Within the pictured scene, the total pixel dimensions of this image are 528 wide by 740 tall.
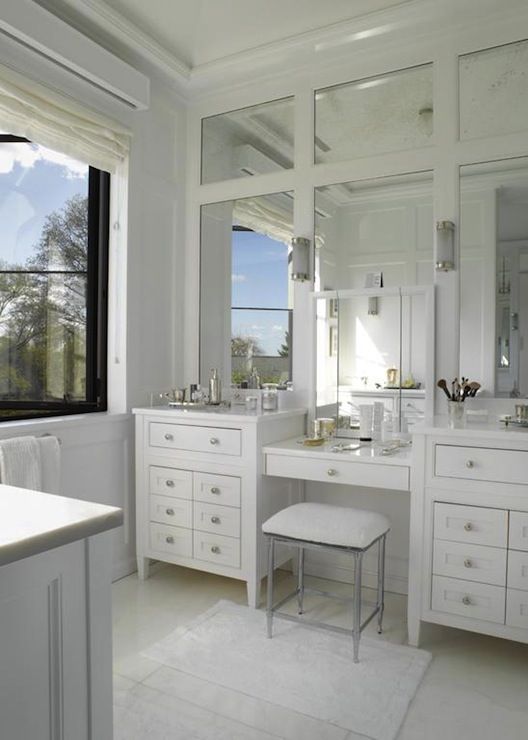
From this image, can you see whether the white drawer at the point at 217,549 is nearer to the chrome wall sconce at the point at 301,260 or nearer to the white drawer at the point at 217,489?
the white drawer at the point at 217,489

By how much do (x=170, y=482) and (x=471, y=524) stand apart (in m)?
1.46

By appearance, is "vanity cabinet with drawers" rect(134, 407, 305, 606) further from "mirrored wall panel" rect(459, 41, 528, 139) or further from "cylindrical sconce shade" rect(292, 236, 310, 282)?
"mirrored wall panel" rect(459, 41, 528, 139)

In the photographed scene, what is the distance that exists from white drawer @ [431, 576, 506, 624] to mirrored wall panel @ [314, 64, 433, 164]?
6.63 feet

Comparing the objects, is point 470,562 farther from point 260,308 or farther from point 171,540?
point 260,308

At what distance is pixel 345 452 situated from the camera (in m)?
2.66

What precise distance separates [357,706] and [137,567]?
157 centimetres

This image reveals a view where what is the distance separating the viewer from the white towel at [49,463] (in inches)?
98.7

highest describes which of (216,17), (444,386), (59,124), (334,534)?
(216,17)

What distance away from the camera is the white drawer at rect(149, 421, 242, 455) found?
2.80 m

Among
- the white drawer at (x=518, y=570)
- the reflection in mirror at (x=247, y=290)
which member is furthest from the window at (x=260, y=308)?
the white drawer at (x=518, y=570)

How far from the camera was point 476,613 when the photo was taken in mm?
2273

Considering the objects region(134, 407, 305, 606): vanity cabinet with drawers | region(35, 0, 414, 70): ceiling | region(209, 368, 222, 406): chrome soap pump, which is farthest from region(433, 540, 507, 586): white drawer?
region(35, 0, 414, 70): ceiling

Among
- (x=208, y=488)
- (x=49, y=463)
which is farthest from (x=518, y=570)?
(x=49, y=463)

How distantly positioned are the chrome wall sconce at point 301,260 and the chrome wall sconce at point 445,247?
2.30ft
